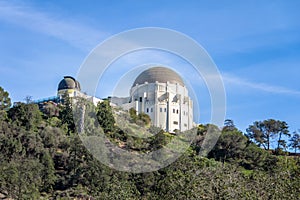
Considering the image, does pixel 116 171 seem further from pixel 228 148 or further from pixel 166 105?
pixel 166 105

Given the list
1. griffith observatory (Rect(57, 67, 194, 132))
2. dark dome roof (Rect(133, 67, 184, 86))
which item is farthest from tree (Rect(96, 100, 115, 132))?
dark dome roof (Rect(133, 67, 184, 86))

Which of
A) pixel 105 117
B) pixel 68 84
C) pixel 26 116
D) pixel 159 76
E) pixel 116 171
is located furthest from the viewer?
pixel 159 76

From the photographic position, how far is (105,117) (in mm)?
62781

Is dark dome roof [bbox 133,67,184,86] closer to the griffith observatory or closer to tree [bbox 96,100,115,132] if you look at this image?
the griffith observatory

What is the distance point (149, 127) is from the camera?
6938cm

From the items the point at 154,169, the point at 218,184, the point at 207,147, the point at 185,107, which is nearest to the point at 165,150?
the point at 154,169

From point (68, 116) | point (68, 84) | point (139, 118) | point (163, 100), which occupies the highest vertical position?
point (68, 84)

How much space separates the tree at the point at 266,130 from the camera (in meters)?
74.1

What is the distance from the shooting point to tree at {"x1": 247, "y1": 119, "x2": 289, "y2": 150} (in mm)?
74125

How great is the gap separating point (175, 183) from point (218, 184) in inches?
157

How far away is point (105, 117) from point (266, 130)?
24306 millimetres

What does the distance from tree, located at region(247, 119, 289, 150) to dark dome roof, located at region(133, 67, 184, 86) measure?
12.5 m

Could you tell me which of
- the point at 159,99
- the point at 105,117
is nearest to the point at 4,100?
the point at 105,117

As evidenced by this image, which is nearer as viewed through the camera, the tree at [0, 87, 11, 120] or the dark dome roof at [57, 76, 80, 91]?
the tree at [0, 87, 11, 120]
